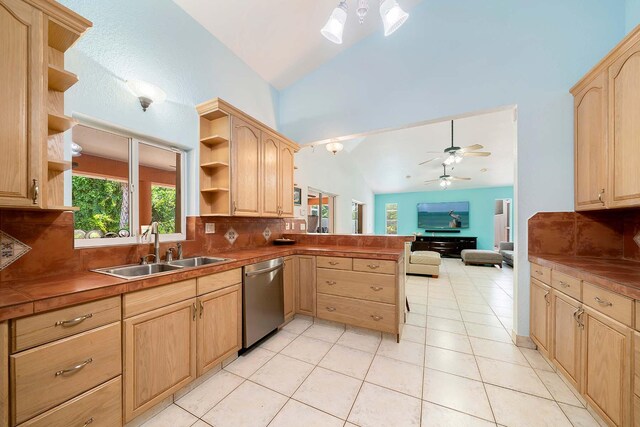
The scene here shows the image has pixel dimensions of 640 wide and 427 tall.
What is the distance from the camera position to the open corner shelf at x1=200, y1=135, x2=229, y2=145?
7.52 ft

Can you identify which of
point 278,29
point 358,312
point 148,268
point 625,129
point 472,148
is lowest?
point 358,312

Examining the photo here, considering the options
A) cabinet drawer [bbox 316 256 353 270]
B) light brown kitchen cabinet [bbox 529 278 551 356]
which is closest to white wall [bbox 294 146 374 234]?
cabinet drawer [bbox 316 256 353 270]

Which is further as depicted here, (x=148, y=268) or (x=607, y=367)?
(x=148, y=268)

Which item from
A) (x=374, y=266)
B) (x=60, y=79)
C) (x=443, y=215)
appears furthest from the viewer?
(x=443, y=215)

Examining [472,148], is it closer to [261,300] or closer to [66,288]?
[261,300]

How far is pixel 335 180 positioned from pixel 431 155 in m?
2.64

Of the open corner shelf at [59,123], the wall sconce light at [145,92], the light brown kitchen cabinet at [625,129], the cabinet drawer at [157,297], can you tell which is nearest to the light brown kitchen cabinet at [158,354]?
the cabinet drawer at [157,297]

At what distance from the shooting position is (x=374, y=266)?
236cm

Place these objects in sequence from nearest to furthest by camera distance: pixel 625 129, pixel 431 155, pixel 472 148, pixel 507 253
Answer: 1. pixel 625 129
2. pixel 472 148
3. pixel 507 253
4. pixel 431 155

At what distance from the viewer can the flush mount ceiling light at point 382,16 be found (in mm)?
1740

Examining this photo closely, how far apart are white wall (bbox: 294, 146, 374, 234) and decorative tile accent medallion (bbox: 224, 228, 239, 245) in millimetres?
1422

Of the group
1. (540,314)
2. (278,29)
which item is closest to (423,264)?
(540,314)

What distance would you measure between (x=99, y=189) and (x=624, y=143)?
12.2 ft

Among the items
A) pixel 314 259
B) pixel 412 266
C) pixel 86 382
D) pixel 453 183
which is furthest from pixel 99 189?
pixel 453 183
